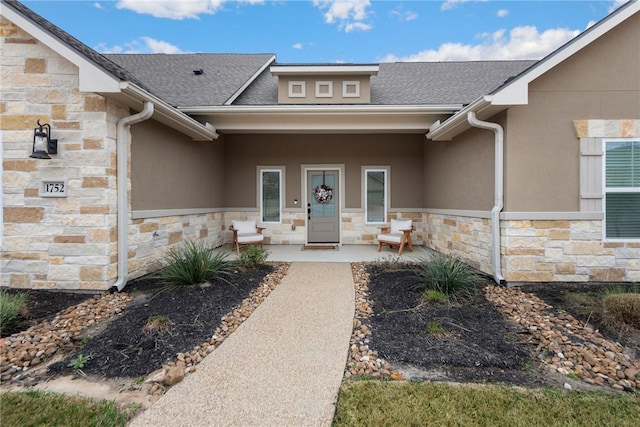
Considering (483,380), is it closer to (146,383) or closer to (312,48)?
(146,383)

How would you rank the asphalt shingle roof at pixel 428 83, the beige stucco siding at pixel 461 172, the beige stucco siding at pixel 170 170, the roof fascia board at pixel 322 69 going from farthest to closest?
the roof fascia board at pixel 322 69 → the asphalt shingle roof at pixel 428 83 → the beige stucco siding at pixel 461 172 → the beige stucco siding at pixel 170 170

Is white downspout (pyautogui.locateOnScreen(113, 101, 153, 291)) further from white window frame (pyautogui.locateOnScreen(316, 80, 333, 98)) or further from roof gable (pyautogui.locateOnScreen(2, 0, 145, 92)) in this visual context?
white window frame (pyautogui.locateOnScreen(316, 80, 333, 98))

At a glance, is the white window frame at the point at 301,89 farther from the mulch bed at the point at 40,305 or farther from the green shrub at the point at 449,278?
the mulch bed at the point at 40,305

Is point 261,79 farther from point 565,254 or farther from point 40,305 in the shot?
point 565,254

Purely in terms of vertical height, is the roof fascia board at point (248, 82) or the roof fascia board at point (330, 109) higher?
the roof fascia board at point (248, 82)

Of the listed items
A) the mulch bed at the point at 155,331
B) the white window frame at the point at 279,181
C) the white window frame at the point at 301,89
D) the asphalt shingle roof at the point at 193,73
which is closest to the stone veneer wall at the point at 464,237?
the mulch bed at the point at 155,331

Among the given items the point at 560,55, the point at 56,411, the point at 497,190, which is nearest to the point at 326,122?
the point at 497,190

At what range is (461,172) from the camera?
5688mm

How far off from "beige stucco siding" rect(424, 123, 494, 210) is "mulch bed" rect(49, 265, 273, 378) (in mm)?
4154

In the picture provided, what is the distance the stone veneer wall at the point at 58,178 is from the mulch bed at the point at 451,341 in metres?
3.86

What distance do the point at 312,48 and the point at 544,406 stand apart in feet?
40.6

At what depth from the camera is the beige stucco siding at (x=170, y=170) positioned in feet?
15.0

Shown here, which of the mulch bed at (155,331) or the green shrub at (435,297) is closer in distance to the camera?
the mulch bed at (155,331)

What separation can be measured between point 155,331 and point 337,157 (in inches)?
239
